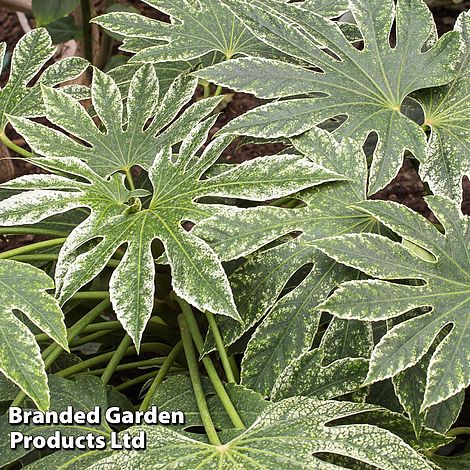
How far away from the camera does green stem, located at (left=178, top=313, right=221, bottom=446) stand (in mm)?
928

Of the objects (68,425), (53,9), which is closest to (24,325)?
(68,425)

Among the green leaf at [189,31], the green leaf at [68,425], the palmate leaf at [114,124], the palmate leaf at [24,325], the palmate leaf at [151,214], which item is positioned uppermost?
the green leaf at [189,31]

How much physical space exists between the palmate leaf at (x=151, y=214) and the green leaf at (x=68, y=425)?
0.15 m

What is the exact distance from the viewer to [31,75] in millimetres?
1348

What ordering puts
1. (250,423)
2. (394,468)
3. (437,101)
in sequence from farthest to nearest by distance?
(437,101)
(250,423)
(394,468)

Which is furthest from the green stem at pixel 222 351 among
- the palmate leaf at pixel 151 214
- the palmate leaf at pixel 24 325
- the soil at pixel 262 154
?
the soil at pixel 262 154

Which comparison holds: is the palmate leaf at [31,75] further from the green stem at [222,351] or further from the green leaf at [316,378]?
the green leaf at [316,378]

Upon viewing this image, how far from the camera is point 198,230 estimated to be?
991mm

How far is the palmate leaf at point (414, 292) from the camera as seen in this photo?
87 centimetres

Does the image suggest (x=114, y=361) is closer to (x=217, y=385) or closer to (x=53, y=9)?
(x=217, y=385)

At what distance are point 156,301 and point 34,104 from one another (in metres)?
0.41

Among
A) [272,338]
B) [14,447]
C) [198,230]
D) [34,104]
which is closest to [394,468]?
[272,338]

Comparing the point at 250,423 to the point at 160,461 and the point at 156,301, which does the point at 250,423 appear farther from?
the point at 156,301

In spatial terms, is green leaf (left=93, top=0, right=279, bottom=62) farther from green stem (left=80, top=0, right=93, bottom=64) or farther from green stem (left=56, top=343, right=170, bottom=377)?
green stem (left=80, top=0, right=93, bottom=64)
